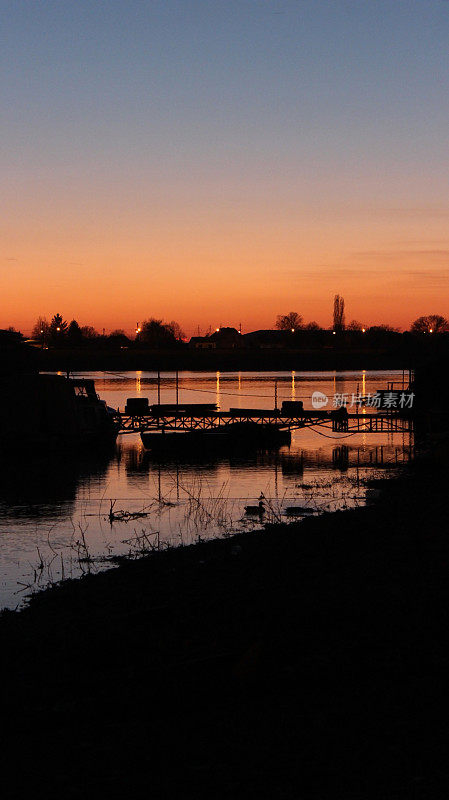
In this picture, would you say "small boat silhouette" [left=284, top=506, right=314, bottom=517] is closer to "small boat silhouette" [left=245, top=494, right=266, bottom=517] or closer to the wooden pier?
"small boat silhouette" [left=245, top=494, right=266, bottom=517]

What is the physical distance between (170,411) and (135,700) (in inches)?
1957

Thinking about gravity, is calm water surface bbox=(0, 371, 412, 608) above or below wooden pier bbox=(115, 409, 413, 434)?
below

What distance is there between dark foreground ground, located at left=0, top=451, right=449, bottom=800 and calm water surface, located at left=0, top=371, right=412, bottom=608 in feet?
17.2

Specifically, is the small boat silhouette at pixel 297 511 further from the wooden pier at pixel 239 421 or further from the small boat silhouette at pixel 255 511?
the wooden pier at pixel 239 421

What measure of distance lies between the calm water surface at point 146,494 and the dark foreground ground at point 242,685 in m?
5.23

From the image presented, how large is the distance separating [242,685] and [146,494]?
23017 mm

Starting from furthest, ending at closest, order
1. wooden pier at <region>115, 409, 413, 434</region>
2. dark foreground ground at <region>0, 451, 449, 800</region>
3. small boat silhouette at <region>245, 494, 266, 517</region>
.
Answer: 1. wooden pier at <region>115, 409, 413, 434</region>
2. small boat silhouette at <region>245, 494, 266, 517</region>
3. dark foreground ground at <region>0, 451, 449, 800</region>

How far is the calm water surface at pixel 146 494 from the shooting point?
795 inches

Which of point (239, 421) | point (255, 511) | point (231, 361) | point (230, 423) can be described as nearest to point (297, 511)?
point (255, 511)

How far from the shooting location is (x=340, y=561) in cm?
1368

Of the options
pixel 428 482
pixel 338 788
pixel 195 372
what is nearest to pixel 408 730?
pixel 338 788

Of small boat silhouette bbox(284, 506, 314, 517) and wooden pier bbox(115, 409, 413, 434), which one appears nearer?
small boat silhouette bbox(284, 506, 314, 517)

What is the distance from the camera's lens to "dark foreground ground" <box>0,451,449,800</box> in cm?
712

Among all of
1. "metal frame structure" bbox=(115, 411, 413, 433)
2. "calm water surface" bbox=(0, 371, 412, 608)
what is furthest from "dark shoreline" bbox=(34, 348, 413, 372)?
"calm water surface" bbox=(0, 371, 412, 608)
